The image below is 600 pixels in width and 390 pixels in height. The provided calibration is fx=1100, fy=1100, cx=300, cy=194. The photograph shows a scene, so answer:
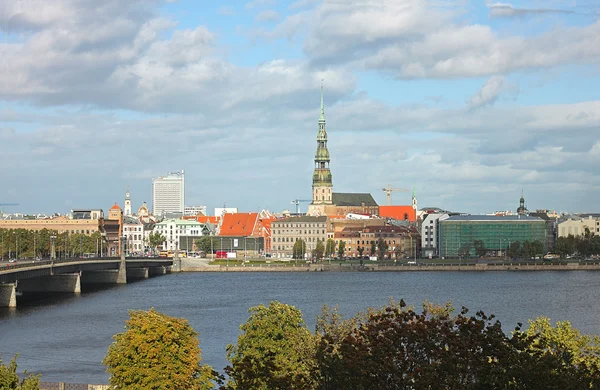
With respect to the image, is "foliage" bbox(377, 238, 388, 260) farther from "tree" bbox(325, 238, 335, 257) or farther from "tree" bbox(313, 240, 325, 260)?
"tree" bbox(313, 240, 325, 260)

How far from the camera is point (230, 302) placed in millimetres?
77438

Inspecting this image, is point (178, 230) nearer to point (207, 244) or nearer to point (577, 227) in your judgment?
point (207, 244)

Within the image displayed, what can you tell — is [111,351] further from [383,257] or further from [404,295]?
[383,257]

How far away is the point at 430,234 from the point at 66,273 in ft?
305

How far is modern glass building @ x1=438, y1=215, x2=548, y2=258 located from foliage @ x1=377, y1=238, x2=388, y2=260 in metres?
10.0

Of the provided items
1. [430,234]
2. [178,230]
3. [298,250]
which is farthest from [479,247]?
[178,230]

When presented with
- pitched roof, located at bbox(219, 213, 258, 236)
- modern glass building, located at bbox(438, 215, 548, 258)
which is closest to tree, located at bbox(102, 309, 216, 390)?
modern glass building, located at bbox(438, 215, 548, 258)

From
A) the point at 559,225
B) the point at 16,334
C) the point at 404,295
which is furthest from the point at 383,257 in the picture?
the point at 16,334

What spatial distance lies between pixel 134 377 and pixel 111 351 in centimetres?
133

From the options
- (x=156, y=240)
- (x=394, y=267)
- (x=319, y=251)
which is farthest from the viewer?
(x=156, y=240)

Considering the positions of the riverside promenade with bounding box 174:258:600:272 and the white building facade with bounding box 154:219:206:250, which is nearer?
the riverside promenade with bounding box 174:258:600:272

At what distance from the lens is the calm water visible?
157 feet

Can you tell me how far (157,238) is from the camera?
180 m

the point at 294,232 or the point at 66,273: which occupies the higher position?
the point at 294,232
